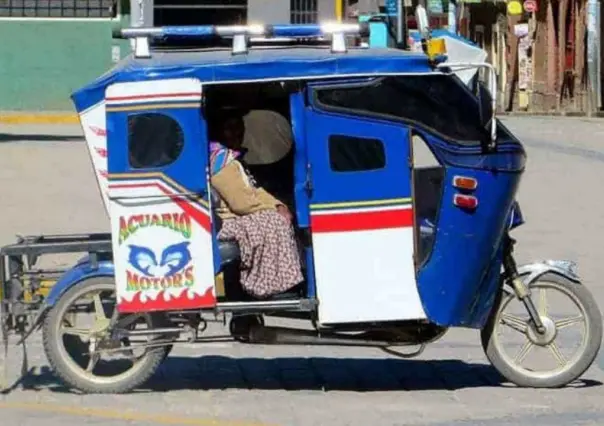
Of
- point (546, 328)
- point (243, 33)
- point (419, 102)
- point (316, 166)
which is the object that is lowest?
point (546, 328)

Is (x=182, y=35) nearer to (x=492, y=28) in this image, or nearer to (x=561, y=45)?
(x=561, y=45)

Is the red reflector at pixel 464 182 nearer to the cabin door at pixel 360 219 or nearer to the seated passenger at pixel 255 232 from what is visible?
the cabin door at pixel 360 219

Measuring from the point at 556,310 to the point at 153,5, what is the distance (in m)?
33.9

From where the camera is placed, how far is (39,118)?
1528 inches

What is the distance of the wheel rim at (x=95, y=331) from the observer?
832cm

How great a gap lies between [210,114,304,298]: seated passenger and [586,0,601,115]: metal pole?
31980mm

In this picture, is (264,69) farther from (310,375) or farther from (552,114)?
(552,114)

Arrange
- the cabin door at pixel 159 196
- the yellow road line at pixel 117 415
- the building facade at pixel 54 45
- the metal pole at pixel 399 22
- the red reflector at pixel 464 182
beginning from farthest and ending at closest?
the building facade at pixel 54 45, the metal pole at pixel 399 22, the red reflector at pixel 464 182, the cabin door at pixel 159 196, the yellow road line at pixel 117 415

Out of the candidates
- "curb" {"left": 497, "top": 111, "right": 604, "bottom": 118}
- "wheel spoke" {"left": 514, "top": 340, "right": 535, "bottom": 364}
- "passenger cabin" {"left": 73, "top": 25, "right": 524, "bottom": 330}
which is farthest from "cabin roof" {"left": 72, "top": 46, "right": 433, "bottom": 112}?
"curb" {"left": 497, "top": 111, "right": 604, "bottom": 118}

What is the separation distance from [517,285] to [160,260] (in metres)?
1.90

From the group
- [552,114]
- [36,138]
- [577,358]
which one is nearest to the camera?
[577,358]

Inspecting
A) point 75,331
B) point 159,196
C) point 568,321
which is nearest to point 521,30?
point 568,321

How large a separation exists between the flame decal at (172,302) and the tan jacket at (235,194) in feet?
1.43

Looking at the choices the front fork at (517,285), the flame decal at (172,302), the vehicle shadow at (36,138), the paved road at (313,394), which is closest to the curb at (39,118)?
the vehicle shadow at (36,138)
